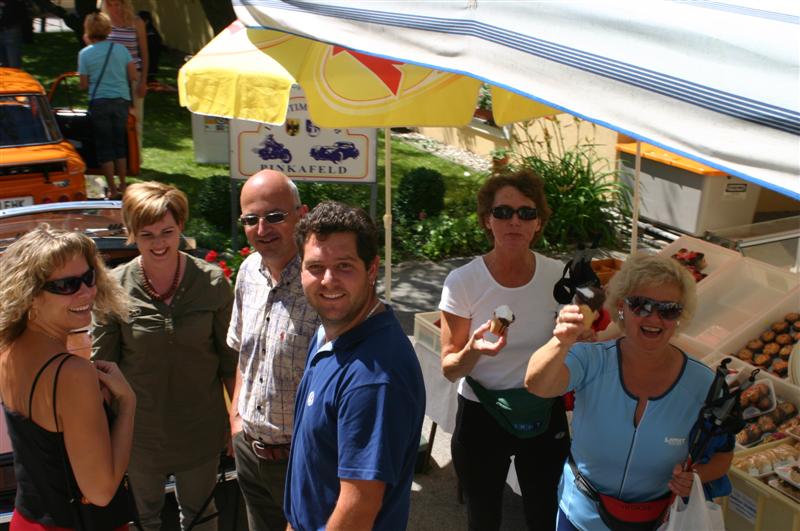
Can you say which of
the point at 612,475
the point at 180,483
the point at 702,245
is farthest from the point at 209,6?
the point at 612,475

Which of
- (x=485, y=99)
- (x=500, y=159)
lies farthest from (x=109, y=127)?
(x=485, y=99)

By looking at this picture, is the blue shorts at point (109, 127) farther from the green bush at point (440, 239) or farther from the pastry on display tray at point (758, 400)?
the pastry on display tray at point (758, 400)

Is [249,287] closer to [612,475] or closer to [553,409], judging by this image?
[553,409]

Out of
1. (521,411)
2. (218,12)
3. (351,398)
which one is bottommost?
(521,411)

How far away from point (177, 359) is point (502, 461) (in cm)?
144

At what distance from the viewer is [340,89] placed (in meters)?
4.61

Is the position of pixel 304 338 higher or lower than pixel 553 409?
higher

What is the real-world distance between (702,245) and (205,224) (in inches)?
227

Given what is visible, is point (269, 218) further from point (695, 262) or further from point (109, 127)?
point (109, 127)

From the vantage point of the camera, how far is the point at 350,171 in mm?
7820

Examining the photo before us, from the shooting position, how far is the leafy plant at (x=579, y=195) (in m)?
9.30

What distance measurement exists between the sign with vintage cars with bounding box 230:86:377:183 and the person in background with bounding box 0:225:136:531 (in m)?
5.04

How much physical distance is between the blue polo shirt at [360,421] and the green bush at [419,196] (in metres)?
7.45

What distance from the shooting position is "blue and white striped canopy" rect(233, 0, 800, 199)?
1.76 meters
